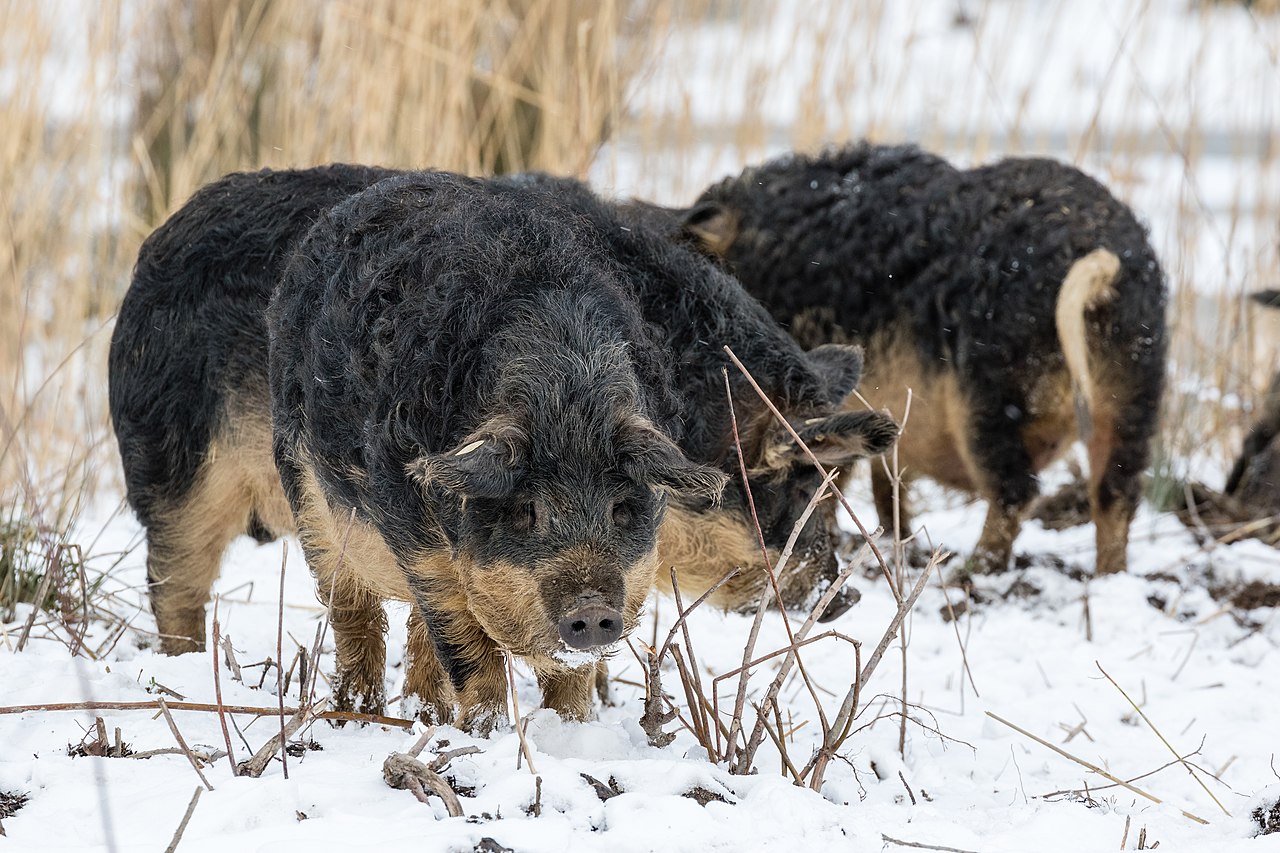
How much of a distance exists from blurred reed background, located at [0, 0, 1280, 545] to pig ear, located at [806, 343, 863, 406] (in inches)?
84.4

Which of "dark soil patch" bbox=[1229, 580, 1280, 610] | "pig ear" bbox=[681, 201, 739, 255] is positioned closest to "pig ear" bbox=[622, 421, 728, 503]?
"pig ear" bbox=[681, 201, 739, 255]

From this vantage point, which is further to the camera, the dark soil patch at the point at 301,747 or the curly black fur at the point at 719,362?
the curly black fur at the point at 719,362

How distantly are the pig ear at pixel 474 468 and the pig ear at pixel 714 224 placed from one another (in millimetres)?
2940

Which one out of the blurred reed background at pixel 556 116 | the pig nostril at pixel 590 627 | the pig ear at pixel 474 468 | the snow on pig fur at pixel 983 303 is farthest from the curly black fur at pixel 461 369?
the blurred reed background at pixel 556 116

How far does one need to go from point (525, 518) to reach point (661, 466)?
261 mm

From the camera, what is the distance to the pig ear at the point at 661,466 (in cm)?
243

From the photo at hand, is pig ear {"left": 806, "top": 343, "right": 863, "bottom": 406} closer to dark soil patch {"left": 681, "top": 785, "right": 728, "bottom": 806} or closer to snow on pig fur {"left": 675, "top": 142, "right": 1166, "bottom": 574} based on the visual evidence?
snow on pig fur {"left": 675, "top": 142, "right": 1166, "bottom": 574}

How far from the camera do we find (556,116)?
20.5 feet

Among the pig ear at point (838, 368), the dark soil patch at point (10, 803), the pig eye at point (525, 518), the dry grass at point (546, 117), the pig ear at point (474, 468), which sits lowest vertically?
the dark soil patch at point (10, 803)

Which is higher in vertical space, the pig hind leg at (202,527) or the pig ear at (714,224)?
the pig ear at (714,224)

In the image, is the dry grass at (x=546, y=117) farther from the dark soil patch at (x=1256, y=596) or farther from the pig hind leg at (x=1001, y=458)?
the pig hind leg at (x=1001, y=458)

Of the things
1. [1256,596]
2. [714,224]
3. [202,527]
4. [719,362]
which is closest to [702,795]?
[719,362]

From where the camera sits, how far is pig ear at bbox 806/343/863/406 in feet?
11.6

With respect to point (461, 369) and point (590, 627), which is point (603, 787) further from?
point (461, 369)
